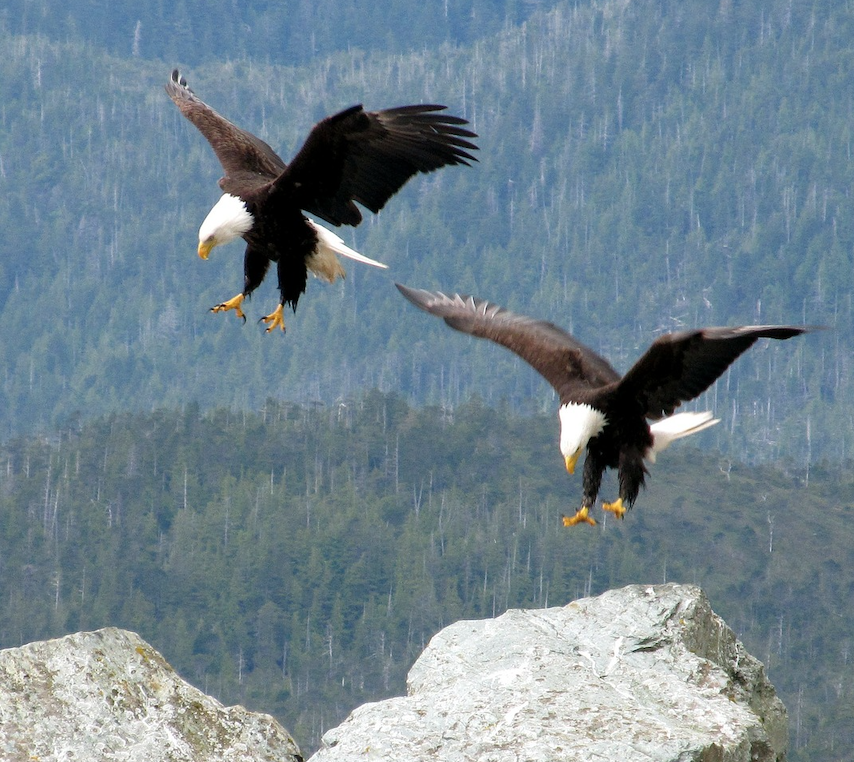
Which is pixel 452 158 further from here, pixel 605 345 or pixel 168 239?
pixel 168 239

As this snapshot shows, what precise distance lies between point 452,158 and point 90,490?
331 feet

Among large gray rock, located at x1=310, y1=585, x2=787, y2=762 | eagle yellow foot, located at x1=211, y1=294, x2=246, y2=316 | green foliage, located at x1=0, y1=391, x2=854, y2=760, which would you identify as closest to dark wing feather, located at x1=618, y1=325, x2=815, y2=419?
large gray rock, located at x1=310, y1=585, x2=787, y2=762

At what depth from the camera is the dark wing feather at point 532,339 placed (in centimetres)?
1087

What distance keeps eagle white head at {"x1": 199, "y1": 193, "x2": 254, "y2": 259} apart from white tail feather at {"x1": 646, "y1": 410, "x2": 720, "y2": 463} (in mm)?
3268

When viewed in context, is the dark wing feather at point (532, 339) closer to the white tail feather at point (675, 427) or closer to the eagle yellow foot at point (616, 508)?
the white tail feather at point (675, 427)

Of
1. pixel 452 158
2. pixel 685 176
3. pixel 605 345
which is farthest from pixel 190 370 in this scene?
pixel 452 158

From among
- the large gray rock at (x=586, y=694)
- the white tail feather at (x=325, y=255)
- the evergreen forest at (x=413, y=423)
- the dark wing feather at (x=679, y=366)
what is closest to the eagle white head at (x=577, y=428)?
the dark wing feather at (x=679, y=366)

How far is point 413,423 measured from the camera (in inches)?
4459

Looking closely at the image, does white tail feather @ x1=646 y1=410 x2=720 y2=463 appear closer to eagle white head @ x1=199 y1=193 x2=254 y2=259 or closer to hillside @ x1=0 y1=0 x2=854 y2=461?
eagle white head @ x1=199 y1=193 x2=254 y2=259

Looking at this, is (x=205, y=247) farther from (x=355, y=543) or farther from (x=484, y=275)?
(x=484, y=275)

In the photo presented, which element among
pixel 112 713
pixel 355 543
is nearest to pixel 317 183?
pixel 112 713

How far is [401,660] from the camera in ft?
330

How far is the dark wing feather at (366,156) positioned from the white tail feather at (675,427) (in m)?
2.11

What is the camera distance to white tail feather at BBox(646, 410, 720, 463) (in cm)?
1012
